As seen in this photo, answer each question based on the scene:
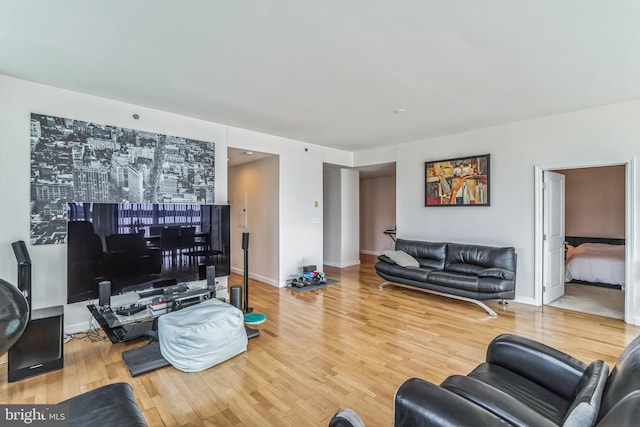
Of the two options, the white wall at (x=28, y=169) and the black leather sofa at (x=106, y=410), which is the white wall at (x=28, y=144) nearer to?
the white wall at (x=28, y=169)

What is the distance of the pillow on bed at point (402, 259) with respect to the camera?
4.84m

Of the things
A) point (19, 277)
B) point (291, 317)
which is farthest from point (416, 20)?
point (19, 277)

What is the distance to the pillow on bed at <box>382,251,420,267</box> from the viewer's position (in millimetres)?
4844

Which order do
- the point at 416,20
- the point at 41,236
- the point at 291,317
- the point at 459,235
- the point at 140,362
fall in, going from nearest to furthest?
the point at 416,20 → the point at 140,362 → the point at 41,236 → the point at 291,317 → the point at 459,235

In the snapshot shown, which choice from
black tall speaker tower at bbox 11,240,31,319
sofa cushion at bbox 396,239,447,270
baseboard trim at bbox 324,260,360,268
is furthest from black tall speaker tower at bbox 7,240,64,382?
baseboard trim at bbox 324,260,360,268

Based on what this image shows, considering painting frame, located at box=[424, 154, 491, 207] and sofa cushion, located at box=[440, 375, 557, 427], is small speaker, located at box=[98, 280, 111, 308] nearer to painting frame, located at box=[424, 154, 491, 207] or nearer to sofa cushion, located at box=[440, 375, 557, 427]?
sofa cushion, located at box=[440, 375, 557, 427]

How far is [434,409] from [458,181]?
14.7 feet

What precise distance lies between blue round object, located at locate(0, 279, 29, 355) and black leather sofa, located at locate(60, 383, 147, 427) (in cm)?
105

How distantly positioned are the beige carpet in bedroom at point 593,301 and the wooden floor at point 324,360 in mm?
268

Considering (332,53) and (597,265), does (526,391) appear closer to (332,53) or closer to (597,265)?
(332,53)

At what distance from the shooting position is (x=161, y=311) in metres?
3.09

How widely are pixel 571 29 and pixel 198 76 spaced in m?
3.02

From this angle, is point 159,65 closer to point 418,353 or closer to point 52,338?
point 52,338

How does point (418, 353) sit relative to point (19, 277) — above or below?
below
